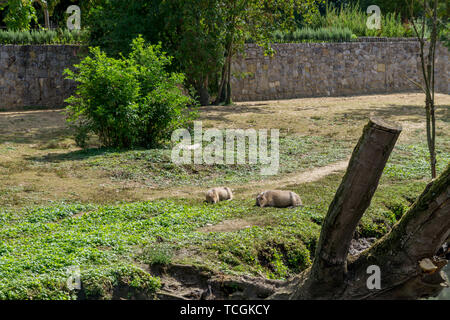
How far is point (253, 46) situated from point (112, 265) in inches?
656

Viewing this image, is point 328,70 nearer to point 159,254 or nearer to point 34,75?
point 34,75

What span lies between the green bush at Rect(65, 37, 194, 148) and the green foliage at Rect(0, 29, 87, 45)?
25.8 ft

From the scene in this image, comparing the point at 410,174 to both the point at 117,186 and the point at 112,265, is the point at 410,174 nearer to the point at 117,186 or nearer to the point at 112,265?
the point at 117,186

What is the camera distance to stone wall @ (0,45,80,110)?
725 inches

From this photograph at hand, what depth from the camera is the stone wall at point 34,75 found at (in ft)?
60.4

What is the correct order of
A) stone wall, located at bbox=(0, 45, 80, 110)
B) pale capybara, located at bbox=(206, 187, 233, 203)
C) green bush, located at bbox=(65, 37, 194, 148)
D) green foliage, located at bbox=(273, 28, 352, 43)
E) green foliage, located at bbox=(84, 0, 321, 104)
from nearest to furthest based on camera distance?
pale capybara, located at bbox=(206, 187, 233, 203) < green bush, located at bbox=(65, 37, 194, 148) < green foliage, located at bbox=(84, 0, 321, 104) < stone wall, located at bbox=(0, 45, 80, 110) < green foliage, located at bbox=(273, 28, 352, 43)

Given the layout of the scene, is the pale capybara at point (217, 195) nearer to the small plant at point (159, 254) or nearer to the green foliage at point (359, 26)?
the small plant at point (159, 254)

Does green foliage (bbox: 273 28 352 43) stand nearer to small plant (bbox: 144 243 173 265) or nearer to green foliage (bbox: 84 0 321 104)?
green foliage (bbox: 84 0 321 104)

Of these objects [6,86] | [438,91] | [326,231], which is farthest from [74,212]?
[438,91]

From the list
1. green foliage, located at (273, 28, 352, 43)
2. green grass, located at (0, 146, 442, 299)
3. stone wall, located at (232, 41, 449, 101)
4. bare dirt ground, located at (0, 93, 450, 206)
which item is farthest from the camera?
green foliage, located at (273, 28, 352, 43)

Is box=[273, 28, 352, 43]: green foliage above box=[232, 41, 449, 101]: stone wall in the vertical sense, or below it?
above

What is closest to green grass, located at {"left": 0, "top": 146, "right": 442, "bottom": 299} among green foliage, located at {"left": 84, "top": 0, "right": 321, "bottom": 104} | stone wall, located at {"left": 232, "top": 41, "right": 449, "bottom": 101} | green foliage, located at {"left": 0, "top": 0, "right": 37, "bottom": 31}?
green foliage, located at {"left": 0, "top": 0, "right": 37, "bottom": 31}
